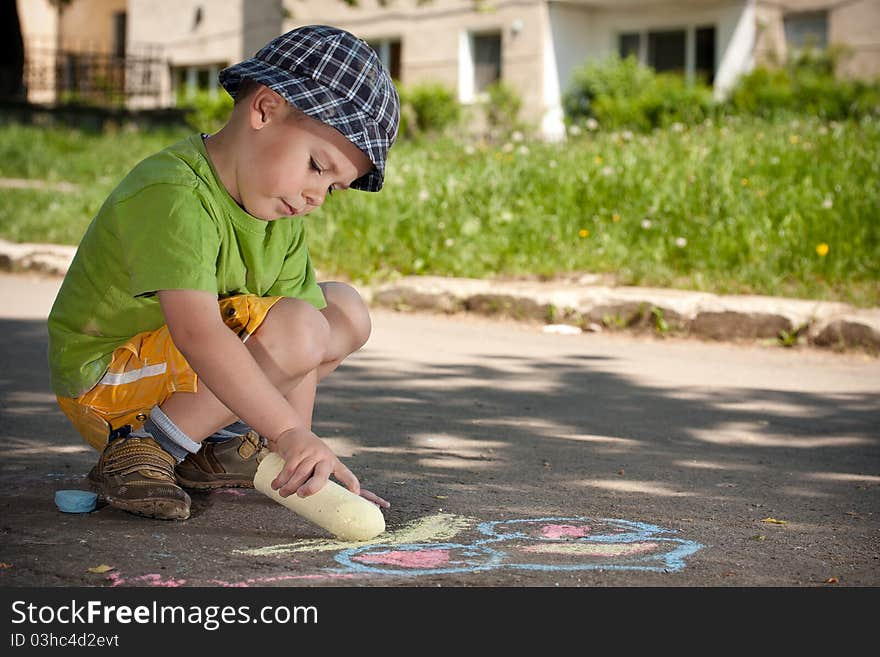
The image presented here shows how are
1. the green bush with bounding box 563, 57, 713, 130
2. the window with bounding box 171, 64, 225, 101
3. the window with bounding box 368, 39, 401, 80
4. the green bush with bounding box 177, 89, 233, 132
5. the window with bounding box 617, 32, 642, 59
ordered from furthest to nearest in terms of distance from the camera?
1. the window with bounding box 171, 64, 225, 101
2. the window with bounding box 368, 39, 401, 80
3. the green bush with bounding box 177, 89, 233, 132
4. the window with bounding box 617, 32, 642, 59
5. the green bush with bounding box 563, 57, 713, 130

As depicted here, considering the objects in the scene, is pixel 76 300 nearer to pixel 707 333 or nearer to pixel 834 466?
pixel 834 466

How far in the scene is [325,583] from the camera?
217cm

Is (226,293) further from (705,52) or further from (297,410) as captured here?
(705,52)

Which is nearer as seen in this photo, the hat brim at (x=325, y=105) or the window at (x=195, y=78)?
the hat brim at (x=325, y=105)

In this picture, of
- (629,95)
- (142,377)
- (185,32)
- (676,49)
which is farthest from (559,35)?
(142,377)

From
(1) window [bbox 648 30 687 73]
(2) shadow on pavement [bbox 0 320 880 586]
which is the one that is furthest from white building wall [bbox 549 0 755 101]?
(2) shadow on pavement [bbox 0 320 880 586]

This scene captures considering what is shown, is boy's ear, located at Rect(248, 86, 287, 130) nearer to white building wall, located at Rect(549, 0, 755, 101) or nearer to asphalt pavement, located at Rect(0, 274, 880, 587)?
asphalt pavement, located at Rect(0, 274, 880, 587)

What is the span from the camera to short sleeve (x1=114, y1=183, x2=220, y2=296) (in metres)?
2.35

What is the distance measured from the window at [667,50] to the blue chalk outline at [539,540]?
52.5ft

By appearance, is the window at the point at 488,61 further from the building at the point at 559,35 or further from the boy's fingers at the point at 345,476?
the boy's fingers at the point at 345,476

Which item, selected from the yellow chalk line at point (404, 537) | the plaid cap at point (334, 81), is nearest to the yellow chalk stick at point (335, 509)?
the yellow chalk line at point (404, 537)

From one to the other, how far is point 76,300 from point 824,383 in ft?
11.3

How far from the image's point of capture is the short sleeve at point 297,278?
281cm

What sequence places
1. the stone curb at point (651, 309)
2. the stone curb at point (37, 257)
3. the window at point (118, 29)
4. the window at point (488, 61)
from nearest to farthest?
the stone curb at point (651, 309) < the stone curb at point (37, 257) < the window at point (488, 61) < the window at point (118, 29)
